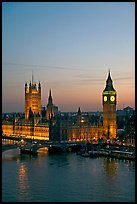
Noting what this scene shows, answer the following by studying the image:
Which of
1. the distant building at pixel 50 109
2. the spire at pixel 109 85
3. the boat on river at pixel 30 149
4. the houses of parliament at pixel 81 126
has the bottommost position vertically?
the boat on river at pixel 30 149

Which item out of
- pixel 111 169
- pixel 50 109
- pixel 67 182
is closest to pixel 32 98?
pixel 50 109

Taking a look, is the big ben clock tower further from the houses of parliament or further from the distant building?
the distant building

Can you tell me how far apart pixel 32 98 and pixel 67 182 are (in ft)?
35.4

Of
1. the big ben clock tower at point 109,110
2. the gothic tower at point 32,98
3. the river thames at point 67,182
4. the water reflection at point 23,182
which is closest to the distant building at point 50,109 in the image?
the gothic tower at point 32,98

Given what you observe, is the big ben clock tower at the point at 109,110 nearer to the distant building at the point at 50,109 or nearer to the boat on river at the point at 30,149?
the distant building at the point at 50,109

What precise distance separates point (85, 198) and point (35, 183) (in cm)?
112

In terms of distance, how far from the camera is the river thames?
3679 mm

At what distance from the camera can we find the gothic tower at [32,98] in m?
15.0

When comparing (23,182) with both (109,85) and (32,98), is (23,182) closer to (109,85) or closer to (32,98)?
(109,85)

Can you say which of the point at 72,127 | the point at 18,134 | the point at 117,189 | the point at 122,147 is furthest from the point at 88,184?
the point at 18,134

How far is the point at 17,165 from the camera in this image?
246 inches

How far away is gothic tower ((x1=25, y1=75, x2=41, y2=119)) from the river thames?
8.33 meters

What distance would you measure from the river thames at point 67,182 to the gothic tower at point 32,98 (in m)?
8.33

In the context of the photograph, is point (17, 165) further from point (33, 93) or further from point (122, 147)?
point (33, 93)
